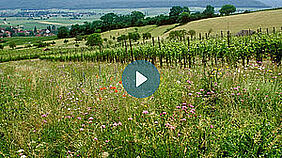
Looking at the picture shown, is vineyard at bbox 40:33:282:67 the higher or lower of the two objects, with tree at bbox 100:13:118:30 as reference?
lower

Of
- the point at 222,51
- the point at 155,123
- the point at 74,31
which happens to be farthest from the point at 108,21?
the point at 155,123

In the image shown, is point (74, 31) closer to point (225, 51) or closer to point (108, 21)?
point (108, 21)

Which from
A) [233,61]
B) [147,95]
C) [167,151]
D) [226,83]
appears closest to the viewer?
[167,151]

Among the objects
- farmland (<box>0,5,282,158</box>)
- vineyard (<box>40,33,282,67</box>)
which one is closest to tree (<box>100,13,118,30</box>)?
vineyard (<box>40,33,282,67</box>)

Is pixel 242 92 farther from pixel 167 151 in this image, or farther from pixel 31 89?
pixel 31 89

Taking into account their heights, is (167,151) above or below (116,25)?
below

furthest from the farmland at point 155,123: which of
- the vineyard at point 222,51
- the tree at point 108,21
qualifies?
the tree at point 108,21

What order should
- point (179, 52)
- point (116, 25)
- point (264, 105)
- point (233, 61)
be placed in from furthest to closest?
point (116, 25)
point (179, 52)
point (233, 61)
point (264, 105)

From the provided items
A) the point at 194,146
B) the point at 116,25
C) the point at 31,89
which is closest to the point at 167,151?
the point at 194,146

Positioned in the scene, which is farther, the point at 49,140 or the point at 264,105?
the point at 264,105

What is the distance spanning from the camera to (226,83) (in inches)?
206

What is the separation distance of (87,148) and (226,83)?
12.1ft

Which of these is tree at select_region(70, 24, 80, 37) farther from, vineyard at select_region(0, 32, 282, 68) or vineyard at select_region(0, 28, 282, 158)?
vineyard at select_region(0, 28, 282, 158)

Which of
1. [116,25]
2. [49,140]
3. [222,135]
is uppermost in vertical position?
[116,25]
